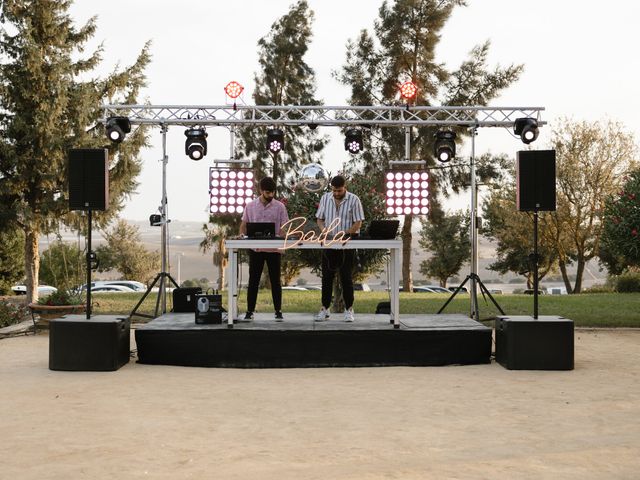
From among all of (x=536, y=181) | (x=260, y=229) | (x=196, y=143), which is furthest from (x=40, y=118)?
(x=536, y=181)

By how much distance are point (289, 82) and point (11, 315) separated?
59.9 feet

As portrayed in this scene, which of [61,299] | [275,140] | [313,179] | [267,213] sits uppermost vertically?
[275,140]

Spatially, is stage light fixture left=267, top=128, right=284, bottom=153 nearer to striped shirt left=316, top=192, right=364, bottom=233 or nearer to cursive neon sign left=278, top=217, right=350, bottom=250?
striped shirt left=316, top=192, right=364, bottom=233

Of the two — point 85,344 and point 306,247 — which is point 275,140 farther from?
point 85,344

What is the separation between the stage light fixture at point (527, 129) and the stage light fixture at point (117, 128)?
5.53 metres

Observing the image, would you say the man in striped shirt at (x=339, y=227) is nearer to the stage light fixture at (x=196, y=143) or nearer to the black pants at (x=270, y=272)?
the black pants at (x=270, y=272)

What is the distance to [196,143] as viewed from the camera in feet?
33.8

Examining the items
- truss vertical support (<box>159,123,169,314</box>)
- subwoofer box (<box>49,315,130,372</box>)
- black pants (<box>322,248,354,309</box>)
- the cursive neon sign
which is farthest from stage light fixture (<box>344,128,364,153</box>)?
subwoofer box (<box>49,315,130,372</box>)

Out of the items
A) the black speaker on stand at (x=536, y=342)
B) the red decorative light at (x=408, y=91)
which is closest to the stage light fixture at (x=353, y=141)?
the red decorative light at (x=408, y=91)

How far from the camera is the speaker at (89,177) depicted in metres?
7.19

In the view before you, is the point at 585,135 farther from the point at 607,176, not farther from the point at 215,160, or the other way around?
the point at 215,160

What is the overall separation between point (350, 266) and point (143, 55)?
1088cm

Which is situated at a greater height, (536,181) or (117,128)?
(117,128)

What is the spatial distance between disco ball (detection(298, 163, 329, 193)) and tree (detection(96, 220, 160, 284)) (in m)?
30.2
